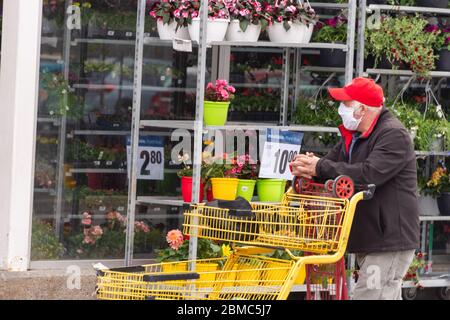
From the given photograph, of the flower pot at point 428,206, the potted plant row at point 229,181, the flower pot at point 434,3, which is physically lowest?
the flower pot at point 428,206

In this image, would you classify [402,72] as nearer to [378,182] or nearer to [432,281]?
[432,281]

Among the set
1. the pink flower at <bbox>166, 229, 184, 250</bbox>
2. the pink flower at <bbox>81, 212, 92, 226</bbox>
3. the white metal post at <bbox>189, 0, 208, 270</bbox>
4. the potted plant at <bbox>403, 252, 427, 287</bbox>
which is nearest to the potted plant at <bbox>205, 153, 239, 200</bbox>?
the white metal post at <bbox>189, 0, 208, 270</bbox>

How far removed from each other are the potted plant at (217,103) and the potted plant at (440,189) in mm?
2102

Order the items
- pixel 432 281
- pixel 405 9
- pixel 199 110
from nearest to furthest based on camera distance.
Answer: pixel 199 110 < pixel 405 9 < pixel 432 281

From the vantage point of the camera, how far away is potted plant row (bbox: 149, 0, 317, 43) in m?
7.91

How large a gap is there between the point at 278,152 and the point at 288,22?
969 mm

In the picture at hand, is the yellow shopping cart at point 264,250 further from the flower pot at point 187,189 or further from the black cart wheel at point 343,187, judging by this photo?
the flower pot at point 187,189

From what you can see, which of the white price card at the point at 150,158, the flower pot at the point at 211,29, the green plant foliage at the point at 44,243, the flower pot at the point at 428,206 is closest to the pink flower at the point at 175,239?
the white price card at the point at 150,158

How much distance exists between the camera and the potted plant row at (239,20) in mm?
7910

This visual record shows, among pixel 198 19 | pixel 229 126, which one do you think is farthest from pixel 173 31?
pixel 229 126

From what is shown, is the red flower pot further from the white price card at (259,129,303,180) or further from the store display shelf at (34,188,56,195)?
the store display shelf at (34,188,56,195)

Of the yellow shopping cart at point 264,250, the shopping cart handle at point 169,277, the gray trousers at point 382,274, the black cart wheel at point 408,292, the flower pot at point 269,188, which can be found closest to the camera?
the shopping cart handle at point 169,277

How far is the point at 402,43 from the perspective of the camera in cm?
861

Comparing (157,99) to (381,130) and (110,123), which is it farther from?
(381,130)
